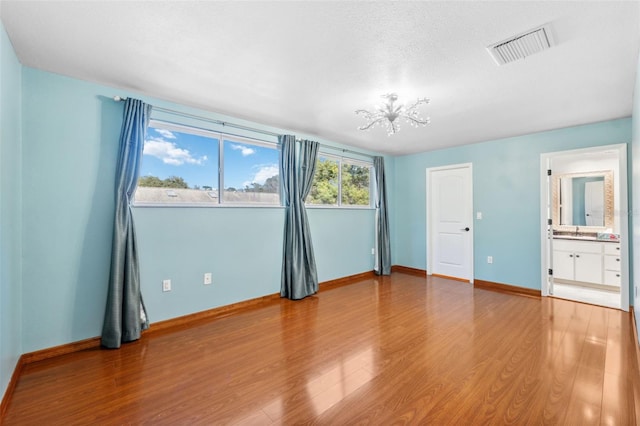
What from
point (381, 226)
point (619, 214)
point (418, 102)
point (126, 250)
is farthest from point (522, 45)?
point (381, 226)

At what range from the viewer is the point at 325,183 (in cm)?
468

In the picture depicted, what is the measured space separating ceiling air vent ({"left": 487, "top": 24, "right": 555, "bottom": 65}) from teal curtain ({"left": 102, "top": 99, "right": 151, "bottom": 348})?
10.1 ft

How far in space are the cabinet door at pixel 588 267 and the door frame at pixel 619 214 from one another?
0.93m

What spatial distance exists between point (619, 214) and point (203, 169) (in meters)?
5.08

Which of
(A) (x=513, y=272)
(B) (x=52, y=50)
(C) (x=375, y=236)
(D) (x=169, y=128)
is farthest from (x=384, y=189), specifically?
(B) (x=52, y=50)

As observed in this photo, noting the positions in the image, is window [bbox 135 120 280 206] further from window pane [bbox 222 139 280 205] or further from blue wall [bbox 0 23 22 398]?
blue wall [bbox 0 23 22 398]

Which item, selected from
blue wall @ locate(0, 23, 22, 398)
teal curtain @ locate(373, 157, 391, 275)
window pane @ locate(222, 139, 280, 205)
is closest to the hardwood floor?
blue wall @ locate(0, 23, 22, 398)

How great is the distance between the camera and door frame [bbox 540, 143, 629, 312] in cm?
338

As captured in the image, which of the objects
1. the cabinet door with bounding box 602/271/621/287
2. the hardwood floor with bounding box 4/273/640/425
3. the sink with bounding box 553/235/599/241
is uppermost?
the sink with bounding box 553/235/599/241

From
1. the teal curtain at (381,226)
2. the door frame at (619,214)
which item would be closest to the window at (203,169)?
the teal curtain at (381,226)

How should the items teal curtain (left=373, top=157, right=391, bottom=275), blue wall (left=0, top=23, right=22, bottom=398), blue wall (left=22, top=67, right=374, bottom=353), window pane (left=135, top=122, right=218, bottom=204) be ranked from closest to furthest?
blue wall (left=0, top=23, right=22, bottom=398) → blue wall (left=22, top=67, right=374, bottom=353) → window pane (left=135, top=122, right=218, bottom=204) → teal curtain (left=373, top=157, right=391, bottom=275)

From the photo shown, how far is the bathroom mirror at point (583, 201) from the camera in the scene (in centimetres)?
455

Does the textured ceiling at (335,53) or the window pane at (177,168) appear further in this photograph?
the window pane at (177,168)

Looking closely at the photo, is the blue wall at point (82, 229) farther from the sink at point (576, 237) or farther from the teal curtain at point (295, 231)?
the sink at point (576, 237)
